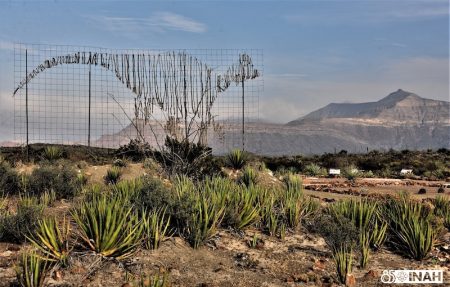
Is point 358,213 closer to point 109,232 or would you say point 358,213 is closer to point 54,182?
point 109,232

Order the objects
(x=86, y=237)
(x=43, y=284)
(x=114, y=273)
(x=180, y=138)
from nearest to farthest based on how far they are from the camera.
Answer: (x=43, y=284)
(x=114, y=273)
(x=86, y=237)
(x=180, y=138)

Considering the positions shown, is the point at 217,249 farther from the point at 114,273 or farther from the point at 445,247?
the point at 445,247

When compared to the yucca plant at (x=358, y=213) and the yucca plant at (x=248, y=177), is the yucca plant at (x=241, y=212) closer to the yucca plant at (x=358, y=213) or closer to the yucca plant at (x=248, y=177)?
the yucca plant at (x=358, y=213)

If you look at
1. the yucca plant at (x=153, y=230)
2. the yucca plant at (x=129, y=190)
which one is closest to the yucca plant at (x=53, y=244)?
the yucca plant at (x=153, y=230)

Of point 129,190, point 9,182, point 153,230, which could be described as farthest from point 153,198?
point 9,182

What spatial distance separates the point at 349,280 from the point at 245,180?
8.27m

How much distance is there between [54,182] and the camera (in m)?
14.8

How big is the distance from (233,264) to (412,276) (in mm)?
2675

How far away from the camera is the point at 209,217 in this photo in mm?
9203

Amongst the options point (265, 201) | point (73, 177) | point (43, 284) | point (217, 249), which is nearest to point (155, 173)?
point (73, 177)

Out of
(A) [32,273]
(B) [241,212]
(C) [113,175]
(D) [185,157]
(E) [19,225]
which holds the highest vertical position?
(D) [185,157]

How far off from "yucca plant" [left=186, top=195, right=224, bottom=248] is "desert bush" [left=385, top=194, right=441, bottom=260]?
3175mm

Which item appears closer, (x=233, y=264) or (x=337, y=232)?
(x=233, y=264)

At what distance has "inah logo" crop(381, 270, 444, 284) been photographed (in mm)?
8156
